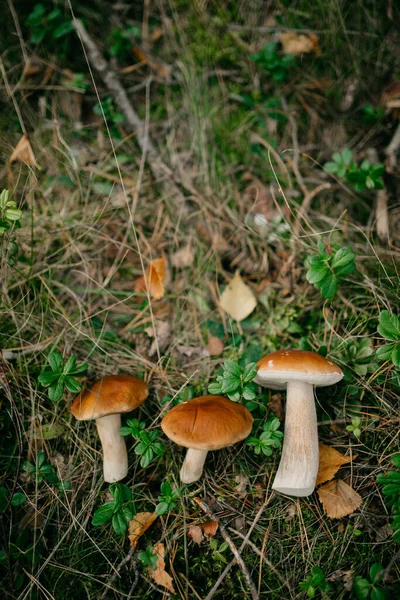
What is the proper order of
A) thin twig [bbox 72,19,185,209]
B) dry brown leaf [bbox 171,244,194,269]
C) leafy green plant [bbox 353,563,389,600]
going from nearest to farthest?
leafy green plant [bbox 353,563,389,600], dry brown leaf [bbox 171,244,194,269], thin twig [bbox 72,19,185,209]

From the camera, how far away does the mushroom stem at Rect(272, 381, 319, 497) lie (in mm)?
1972

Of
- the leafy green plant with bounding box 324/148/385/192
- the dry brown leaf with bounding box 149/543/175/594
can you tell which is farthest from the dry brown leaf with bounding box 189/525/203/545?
the leafy green plant with bounding box 324/148/385/192

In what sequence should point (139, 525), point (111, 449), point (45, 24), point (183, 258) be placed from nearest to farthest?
point (139, 525)
point (111, 449)
point (183, 258)
point (45, 24)

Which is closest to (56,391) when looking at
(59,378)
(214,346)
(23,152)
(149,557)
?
(59,378)

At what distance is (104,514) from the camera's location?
6.30ft

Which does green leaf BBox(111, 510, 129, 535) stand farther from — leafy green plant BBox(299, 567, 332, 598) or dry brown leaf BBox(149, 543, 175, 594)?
leafy green plant BBox(299, 567, 332, 598)

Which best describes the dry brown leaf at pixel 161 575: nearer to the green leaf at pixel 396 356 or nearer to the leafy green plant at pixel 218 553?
the leafy green plant at pixel 218 553

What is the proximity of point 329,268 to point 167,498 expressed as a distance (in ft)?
4.93

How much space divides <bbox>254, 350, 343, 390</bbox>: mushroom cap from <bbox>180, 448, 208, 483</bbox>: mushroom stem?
525mm

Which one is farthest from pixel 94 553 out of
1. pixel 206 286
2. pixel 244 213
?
pixel 244 213

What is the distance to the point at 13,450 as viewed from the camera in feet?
7.22

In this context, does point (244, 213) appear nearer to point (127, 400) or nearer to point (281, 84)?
point (281, 84)

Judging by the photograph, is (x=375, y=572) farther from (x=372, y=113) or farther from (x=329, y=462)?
(x=372, y=113)

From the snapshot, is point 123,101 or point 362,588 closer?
point 362,588
